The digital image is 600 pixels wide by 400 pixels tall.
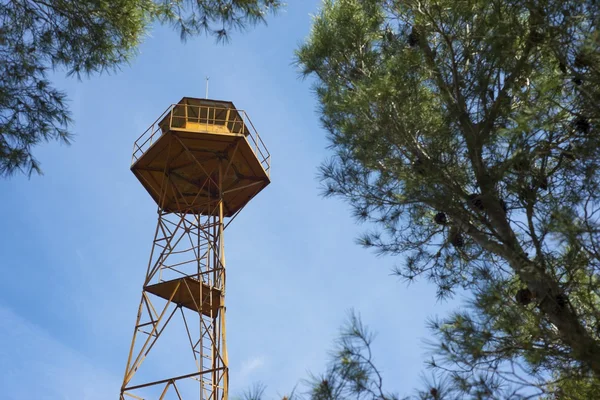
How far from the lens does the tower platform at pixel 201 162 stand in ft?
46.3

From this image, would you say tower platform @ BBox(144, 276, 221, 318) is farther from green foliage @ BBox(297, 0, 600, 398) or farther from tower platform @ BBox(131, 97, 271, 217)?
green foliage @ BBox(297, 0, 600, 398)

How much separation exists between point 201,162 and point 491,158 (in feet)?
28.8

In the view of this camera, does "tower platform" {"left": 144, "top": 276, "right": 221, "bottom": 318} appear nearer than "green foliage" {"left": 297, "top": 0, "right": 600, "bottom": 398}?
No

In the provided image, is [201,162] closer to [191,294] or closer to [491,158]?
[191,294]

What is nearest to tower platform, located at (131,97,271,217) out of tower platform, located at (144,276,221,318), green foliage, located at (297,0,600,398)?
tower platform, located at (144,276,221,318)

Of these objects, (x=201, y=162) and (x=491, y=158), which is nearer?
(x=491, y=158)

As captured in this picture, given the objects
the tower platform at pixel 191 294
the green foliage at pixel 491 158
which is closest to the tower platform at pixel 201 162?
the tower platform at pixel 191 294

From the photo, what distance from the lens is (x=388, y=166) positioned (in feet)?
24.8

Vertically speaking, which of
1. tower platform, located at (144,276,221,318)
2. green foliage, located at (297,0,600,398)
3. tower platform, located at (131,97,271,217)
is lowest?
green foliage, located at (297,0,600,398)

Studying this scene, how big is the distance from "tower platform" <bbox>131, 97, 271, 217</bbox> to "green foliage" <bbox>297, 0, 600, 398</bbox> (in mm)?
5803

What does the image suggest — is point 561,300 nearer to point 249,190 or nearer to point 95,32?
point 95,32

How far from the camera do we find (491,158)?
6500 mm

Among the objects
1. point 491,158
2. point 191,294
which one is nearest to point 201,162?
point 191,294

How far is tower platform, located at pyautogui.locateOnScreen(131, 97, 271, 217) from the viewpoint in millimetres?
14102
